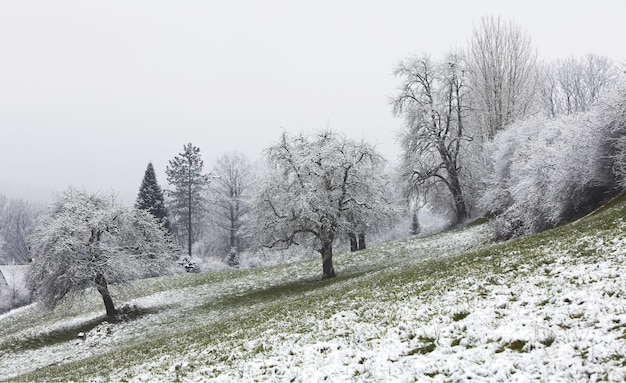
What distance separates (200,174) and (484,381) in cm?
7062

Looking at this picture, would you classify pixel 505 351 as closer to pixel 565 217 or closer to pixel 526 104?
pixel 565 217

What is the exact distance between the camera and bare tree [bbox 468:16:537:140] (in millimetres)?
51156

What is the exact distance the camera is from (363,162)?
29719 millimetres

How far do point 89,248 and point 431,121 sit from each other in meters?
33.0

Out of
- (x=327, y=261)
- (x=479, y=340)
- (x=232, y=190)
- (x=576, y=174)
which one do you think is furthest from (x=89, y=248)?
(x=232, y=190)

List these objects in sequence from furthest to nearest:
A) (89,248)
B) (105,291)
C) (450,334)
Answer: (105,291)
(89,248)
(450,334)

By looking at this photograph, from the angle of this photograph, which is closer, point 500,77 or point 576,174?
point 576,174

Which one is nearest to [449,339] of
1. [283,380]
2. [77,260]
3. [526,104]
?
[283,380]

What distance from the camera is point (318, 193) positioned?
2739cm

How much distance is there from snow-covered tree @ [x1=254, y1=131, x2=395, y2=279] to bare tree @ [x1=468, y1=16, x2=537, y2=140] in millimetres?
27185

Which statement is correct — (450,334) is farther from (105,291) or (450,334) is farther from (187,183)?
(187,183)

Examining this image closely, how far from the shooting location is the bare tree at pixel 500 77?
51.2 meters

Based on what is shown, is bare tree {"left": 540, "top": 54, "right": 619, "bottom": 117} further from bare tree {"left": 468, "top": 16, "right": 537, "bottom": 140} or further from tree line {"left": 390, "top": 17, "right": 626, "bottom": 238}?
bare tree {"left": 468, "top": 16, "right": 537, "bottom": 140}

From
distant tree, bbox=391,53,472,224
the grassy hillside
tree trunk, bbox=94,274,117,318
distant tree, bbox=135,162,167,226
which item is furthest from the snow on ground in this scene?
distant tree, bbox=135,162,167,226
